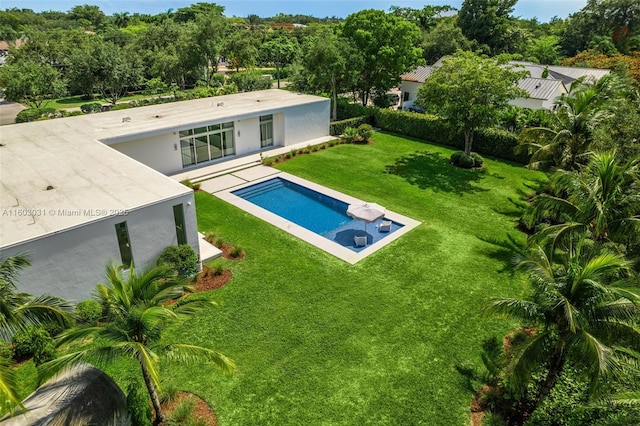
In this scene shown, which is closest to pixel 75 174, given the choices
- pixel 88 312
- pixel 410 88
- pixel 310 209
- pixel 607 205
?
pixel 88 312

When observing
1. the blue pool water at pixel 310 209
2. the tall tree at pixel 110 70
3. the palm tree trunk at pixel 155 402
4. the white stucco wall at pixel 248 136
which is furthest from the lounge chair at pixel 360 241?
the tall tree at pixel 110 70

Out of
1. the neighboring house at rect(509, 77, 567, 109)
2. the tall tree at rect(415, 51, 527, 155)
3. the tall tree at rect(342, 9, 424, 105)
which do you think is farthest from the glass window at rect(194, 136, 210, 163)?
the neighboring house at rect(509, 77, 567, 109)

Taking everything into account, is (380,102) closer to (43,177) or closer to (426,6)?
(43,177)

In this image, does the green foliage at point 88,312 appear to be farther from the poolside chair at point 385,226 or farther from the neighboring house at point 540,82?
the neighboring house at point 540,82

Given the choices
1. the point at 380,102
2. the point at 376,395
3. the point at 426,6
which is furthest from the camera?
the point at 426,6

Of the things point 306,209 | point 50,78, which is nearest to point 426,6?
point 50,78

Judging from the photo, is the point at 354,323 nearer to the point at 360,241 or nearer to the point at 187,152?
the point at 360,241
